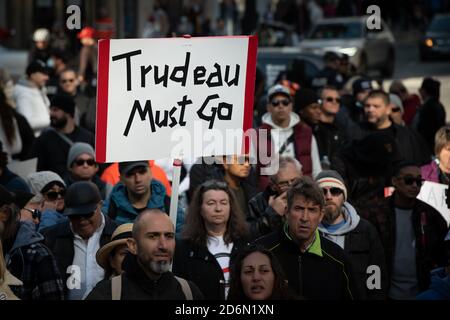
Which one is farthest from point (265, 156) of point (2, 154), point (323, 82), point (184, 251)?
point (323, 82)

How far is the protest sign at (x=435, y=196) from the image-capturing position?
927 centimetres

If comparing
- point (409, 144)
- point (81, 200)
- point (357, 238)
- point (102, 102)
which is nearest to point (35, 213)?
point (81, 200)

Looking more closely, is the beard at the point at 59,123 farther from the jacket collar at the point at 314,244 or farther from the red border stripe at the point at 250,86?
the jacket collar at the point at 314,244

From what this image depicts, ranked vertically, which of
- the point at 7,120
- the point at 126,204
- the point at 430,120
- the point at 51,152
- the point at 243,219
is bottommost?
the point at 243,219

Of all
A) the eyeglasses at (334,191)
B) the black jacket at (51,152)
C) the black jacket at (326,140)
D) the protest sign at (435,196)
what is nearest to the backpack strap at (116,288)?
the eyeglasses at (334,191)

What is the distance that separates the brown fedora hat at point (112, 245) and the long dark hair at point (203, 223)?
60cm

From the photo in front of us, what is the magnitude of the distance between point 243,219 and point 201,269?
504 mm

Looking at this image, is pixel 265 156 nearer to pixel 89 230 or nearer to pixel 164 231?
pixel 89 230

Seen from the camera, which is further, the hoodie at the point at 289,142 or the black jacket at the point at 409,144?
the black jacket at the point at 409,144

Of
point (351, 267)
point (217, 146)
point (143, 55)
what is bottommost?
point (351, 267)

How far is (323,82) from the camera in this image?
17031mm

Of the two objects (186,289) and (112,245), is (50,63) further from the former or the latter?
(186,289)

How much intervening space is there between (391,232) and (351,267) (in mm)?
1746

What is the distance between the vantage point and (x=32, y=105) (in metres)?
13.9
